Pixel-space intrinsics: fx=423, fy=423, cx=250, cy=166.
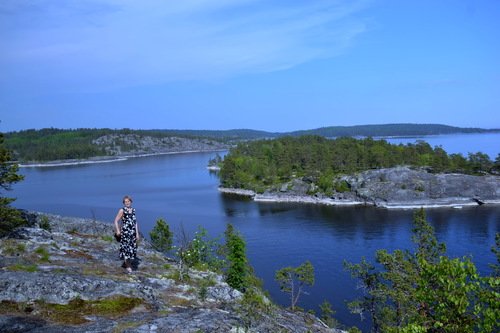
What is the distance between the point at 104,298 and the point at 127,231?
3356 millimetres

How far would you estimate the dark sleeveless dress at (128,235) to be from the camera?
50.7 ft

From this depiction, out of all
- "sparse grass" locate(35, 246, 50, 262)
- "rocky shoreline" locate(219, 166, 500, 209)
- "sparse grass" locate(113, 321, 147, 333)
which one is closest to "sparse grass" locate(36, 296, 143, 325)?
"sparse grass" locate(113, 321, 147, 333)

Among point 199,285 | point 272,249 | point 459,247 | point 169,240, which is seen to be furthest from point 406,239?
point 199,285

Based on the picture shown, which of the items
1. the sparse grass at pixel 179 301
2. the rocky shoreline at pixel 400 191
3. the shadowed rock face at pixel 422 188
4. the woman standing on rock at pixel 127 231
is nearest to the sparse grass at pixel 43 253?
the woman standing on rock at pixel 127 231

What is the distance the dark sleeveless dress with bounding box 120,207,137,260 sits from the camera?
15453 millimetres

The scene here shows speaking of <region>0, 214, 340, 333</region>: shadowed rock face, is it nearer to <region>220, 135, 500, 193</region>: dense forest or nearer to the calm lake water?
the calm lake water

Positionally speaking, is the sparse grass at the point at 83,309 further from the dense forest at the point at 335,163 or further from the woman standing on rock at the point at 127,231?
the dense forest at the point at 335,163

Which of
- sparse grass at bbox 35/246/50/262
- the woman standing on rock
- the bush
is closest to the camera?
the woman standing on rock

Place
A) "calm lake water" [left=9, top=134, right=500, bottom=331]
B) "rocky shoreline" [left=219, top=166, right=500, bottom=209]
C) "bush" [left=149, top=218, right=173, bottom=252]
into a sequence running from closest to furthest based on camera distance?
"bush" [left=149, top=218, right=173, bottom=252]
"calm lake water" [left=9, top=134, right=500, bottom=331]
"rocky shoreline" [left=219, top=166, right=500, bottom=209]

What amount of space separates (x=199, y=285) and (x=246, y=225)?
68203 mm

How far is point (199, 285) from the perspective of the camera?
1606 cm

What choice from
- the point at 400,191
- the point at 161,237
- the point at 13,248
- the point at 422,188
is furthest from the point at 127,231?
the point at 422,188

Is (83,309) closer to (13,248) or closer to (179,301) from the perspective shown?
(179,301)

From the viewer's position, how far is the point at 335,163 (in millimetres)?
147250
